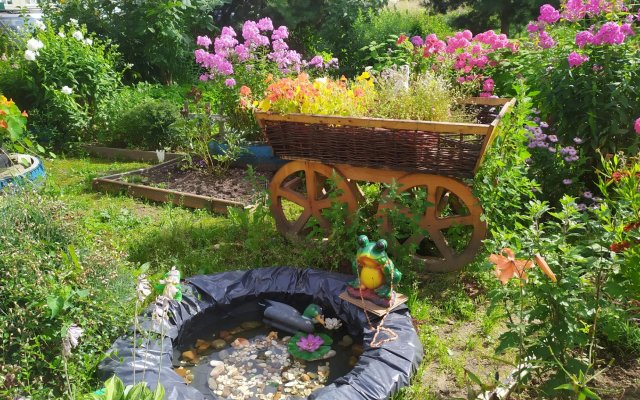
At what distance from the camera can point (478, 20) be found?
12.9 meters

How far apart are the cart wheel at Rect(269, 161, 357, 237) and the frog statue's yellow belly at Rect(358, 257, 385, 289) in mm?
732

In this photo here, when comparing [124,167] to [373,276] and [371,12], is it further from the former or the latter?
[371,12]

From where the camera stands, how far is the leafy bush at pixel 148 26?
9.37m

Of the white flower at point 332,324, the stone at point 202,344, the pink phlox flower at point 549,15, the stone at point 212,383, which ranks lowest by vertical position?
the stone at point 202,344

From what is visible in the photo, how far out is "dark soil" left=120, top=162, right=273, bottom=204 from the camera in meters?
5.54

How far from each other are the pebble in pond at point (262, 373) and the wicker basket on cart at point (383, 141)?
128 centimetres

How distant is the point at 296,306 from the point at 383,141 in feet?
3.99

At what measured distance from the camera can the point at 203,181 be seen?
5.93 meters

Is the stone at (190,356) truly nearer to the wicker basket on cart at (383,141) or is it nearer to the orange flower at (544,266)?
the wicker basket on cart at (383,141)

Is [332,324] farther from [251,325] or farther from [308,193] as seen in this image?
[308,193]

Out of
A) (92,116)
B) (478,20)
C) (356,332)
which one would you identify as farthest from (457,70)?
(478,20)

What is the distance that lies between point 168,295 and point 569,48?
400 cm

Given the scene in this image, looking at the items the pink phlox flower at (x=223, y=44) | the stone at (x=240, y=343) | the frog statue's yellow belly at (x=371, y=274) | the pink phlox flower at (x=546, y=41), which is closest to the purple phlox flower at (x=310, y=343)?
the stone at (x=240, y=343)

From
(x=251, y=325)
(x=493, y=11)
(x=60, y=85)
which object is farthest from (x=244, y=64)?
(x=493, y=11)
